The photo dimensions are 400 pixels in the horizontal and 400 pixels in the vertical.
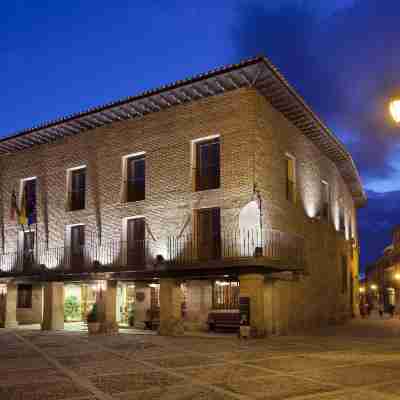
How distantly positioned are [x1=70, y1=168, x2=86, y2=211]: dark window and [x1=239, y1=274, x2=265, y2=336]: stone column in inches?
376

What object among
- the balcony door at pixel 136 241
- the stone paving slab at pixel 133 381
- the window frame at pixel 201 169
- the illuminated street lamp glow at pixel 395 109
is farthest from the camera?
the balcony door at pixel 136 241

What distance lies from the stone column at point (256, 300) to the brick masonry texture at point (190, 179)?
1496 mm

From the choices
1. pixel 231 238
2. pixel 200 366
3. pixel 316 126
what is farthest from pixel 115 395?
pixel 316 126

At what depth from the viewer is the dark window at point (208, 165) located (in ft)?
65.5

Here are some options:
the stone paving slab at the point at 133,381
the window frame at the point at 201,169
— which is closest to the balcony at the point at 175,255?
the window frame at the point at 201,169

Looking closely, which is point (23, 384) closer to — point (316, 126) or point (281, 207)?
point (281, 207)

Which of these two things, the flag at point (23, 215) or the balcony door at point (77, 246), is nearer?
the balcony door at point (77, 246)

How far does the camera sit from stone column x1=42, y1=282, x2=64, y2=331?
22672 mm

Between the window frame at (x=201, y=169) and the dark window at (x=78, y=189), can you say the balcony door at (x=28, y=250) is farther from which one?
the window frame at (x=201, y=169)

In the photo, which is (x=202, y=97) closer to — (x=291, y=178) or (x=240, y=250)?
(x=291, y=178)

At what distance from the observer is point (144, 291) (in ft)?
76.9

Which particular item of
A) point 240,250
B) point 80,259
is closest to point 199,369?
point 240,250

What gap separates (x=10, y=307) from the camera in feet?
82.4

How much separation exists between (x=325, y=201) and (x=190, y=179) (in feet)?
31.1
